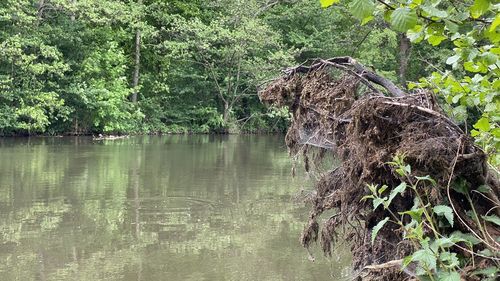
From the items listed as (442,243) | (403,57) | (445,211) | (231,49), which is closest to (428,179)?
(445,211)

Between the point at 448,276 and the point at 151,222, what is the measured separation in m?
5.57

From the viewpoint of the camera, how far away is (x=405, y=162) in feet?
9.71

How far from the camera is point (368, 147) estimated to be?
10.5 ft

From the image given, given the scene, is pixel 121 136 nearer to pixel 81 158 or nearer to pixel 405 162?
pixel 81 158

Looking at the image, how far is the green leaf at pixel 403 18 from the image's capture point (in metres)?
2.00

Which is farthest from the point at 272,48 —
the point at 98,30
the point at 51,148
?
the point at 51,148

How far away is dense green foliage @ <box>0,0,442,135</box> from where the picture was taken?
2186 cm

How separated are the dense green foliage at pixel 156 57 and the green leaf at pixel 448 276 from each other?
18370 mm

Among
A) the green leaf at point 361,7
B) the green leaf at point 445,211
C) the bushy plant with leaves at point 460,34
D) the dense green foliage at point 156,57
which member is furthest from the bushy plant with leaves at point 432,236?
the dense green foliage at point 156,57

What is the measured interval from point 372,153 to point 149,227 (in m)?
4.56

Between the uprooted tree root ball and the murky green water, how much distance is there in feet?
1.61

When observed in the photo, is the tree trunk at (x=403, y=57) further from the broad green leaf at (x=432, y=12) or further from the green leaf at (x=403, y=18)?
the green leaf at (x=403, y=18)

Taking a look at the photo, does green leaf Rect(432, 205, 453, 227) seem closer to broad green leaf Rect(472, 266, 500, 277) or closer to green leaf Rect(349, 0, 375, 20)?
broad green leaf Rect(472, 266, 500, 277)

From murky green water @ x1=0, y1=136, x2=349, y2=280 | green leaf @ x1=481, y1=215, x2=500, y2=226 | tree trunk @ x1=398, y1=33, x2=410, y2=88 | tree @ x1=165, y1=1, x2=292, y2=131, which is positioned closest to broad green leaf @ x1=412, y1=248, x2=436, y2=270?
green leaf @ x1=481, y1=215, x2=500, y2=226
